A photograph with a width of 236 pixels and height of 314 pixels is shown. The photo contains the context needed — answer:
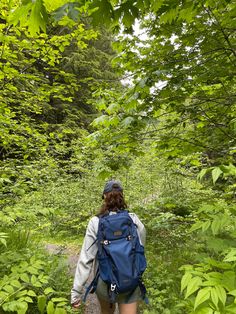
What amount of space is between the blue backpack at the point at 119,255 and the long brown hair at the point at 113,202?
18cm

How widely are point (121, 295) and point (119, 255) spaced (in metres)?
0.48

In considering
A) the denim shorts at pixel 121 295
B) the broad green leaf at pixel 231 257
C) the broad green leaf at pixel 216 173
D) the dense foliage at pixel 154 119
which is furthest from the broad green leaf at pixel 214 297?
the denim shorts at pixel 121 295

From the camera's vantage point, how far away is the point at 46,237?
31.1 ft

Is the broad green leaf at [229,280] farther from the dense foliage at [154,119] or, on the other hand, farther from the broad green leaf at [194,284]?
the broad green leaf at [194,284]

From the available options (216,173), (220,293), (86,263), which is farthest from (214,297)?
(86,263)

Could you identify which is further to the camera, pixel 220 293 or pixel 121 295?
pixel 121 295

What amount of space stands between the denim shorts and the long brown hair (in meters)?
0.75

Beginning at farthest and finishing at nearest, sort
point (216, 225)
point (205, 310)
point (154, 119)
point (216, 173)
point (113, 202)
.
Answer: point (154, 119), point (113, 202), point (216, 225), point (216, 173), point (205, 310)

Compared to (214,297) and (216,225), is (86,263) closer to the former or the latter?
(216,225)

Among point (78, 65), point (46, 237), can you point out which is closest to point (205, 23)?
point (46, 237)

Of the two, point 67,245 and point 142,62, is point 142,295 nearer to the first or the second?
point 142,62

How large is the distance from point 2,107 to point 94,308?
13.6 ft

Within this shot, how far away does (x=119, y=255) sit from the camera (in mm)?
2844

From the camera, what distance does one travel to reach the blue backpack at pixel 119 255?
2828mm
